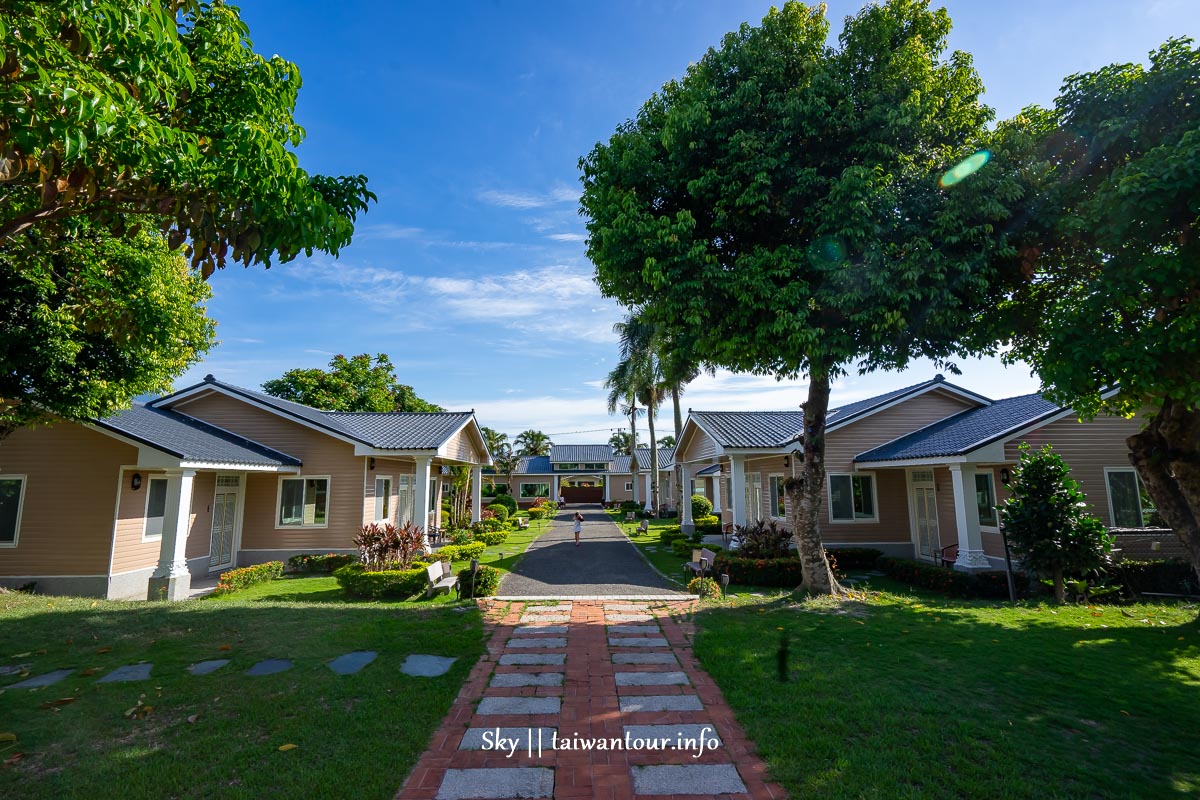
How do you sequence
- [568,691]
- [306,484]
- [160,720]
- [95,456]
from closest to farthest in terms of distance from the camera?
[160,720] → [568,691] → [95,456] → [306,484]

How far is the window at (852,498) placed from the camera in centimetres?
1809

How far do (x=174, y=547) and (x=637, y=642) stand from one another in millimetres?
10921

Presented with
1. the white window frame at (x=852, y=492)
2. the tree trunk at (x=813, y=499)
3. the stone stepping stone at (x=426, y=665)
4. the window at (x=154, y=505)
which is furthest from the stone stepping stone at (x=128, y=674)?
the white window frame at (x=852, y=492)

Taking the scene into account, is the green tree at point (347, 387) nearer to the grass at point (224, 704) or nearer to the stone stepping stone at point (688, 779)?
the grass at point (224, 704)

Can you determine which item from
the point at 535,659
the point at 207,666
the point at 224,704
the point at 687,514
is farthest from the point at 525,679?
the point at 687,514

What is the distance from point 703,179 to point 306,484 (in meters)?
14.7

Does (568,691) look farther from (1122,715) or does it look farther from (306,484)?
(306,484)

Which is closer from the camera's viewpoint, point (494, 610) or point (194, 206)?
point (194, 206)

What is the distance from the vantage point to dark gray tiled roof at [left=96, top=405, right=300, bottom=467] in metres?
12.5

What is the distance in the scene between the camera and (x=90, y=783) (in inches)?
164

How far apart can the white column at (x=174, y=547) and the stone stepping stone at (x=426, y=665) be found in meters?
8.47

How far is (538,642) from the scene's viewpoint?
8367 millimetres

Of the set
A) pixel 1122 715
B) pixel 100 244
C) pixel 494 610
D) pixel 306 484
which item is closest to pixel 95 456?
pixel 306 484

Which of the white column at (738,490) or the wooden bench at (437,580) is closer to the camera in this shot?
the wooden bench at (437,580)
